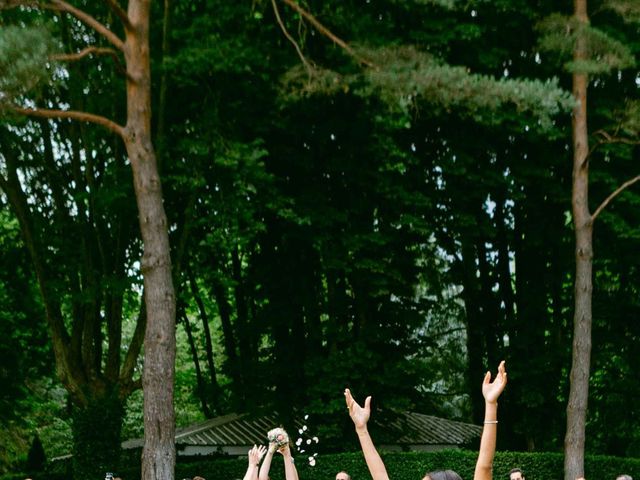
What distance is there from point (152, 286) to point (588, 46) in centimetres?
954

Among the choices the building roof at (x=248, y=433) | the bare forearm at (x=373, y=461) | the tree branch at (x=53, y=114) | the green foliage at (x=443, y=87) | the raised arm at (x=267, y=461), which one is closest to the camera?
the bare forearm at (x=373, y=461)

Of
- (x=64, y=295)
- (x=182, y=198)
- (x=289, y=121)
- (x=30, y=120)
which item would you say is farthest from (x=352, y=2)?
(x=64, y=295)

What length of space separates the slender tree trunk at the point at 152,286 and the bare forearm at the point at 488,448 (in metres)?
12.2

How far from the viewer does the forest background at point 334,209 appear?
21531 millimetres

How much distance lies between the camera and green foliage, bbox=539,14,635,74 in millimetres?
18844

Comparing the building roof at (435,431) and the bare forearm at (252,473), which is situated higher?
the building roof at (435,431)

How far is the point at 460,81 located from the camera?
16.5m

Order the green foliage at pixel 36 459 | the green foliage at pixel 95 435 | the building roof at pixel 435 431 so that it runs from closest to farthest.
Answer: the green foliage at pixel 95 435 → the building roof at pixel 435 431 → the green foliage at pixel 36 459

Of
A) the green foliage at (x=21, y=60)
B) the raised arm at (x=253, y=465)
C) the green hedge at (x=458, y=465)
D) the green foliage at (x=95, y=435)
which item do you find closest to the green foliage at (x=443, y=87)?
the green foliage at (x=21, y=60)

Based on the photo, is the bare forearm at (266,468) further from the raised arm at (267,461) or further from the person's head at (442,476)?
the person's head at (442,476)

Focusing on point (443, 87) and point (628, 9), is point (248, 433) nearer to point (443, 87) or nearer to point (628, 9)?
point (443, 87)

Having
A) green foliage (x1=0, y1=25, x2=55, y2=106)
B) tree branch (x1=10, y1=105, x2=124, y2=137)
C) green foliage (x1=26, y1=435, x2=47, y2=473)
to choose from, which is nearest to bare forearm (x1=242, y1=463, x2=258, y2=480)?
green foliage (x1=0, y1=25, x2=55, y2=106)

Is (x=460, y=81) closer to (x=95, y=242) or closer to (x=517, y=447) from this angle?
(x=95, y=242)

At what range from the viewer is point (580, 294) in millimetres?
20359
